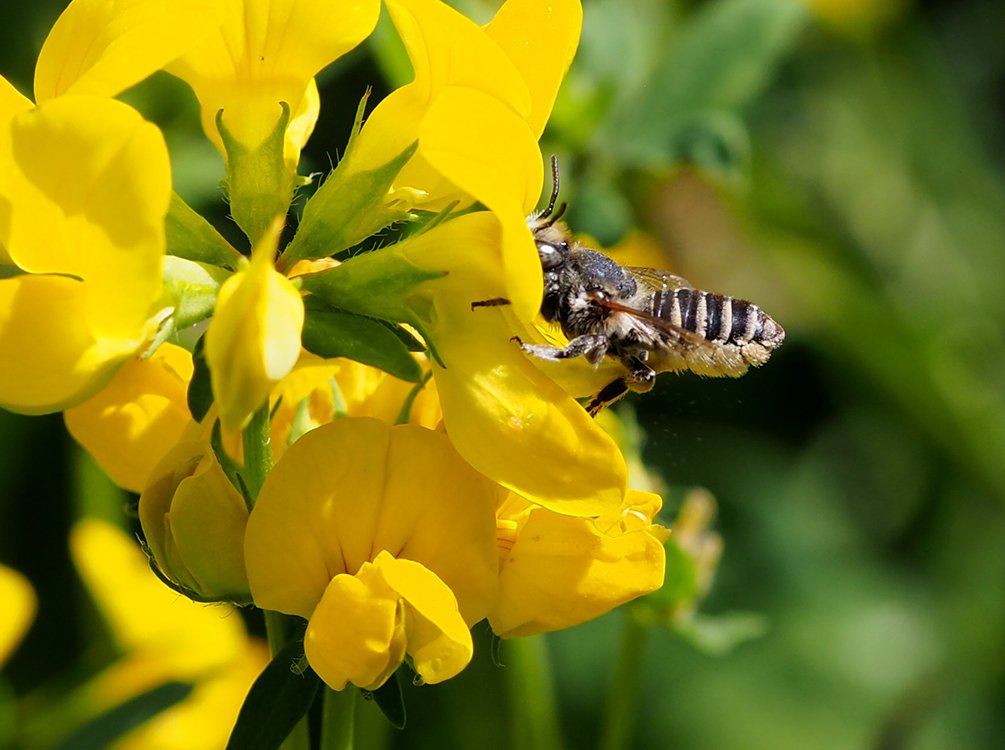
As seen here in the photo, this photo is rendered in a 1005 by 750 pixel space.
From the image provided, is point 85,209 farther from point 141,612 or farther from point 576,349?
point 141,612

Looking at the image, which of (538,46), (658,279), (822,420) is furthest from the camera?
(822,420)

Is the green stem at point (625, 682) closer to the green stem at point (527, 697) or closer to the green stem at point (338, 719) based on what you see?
the green stem at point (527, 697)

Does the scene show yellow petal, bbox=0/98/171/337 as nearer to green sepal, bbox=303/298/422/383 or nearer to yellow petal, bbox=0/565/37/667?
green sepal, bbox=303/298/422/383

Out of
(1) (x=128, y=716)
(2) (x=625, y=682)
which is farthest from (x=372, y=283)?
(2) (x=625, y=682)

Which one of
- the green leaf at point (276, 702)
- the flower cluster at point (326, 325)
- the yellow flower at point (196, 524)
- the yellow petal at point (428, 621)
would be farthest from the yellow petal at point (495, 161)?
the green leaf at point (276, 702)

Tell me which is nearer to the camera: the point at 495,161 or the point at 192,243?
the point at 495,161

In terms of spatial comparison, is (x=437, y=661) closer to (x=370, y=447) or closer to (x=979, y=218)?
(x=370, y=447)
